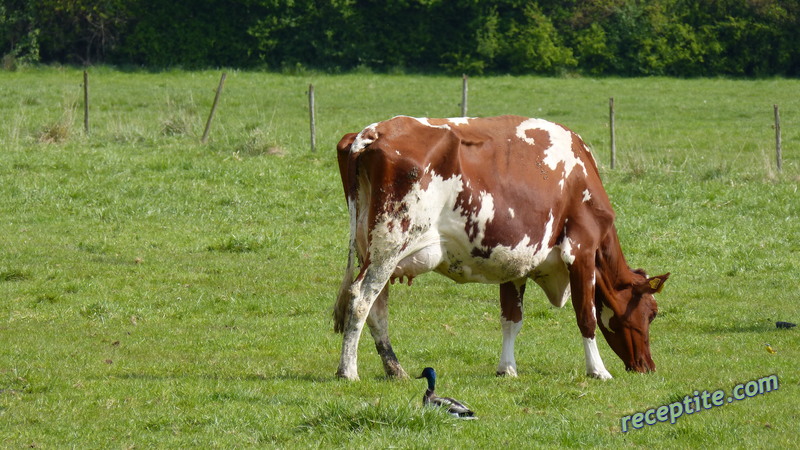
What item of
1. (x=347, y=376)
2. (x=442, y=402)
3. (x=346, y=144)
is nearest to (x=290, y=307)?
(x=346, y=144)

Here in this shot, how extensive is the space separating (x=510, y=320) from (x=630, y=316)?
1.25 metres

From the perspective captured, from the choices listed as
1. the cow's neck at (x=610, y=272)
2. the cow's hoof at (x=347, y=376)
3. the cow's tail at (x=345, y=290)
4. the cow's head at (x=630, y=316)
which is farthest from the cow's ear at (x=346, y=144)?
the cow's head at (x=630, y=316)

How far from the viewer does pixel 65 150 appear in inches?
917

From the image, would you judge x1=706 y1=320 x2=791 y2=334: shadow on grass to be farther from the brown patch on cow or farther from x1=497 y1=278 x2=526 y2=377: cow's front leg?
the brown patch on cow

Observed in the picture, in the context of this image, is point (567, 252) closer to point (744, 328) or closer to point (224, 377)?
point (224, 377)

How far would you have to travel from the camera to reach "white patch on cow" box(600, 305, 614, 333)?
10.6 m

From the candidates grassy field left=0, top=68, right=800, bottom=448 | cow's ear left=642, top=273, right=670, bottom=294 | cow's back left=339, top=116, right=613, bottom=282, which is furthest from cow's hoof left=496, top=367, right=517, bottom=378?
cow's ear left=642, top=273, right=670, bottom=294

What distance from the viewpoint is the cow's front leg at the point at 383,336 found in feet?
30.7

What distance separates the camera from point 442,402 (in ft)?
24.9

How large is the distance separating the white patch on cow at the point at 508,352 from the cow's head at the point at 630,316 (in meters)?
0.96

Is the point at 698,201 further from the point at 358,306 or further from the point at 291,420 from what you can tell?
the point at 291,420

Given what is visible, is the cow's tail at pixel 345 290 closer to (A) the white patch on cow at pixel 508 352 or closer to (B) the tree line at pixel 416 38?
(A) the white patch on cow at pixel 508 352

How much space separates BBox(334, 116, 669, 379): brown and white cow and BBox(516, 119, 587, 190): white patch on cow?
0.01 meters

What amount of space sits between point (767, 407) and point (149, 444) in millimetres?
4794
